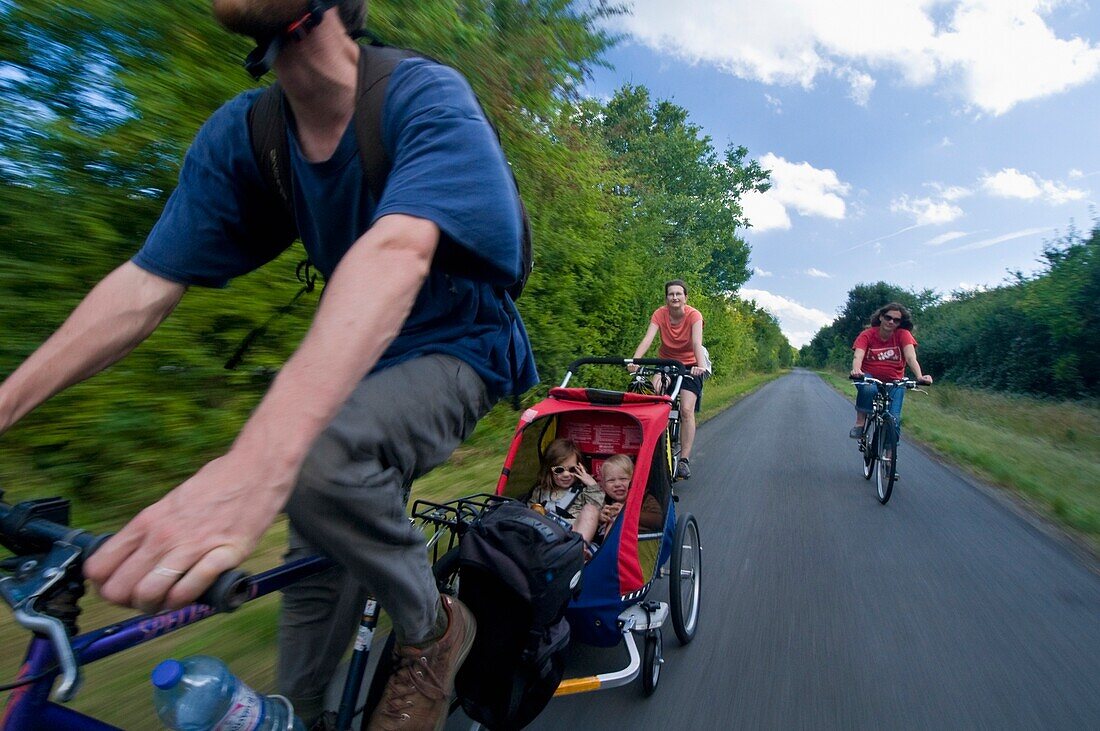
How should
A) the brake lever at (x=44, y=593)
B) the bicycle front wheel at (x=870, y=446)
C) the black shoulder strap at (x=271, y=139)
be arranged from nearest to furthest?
the brake lever at (x=44, y=593)
the black shoulder strap at (x=271, y=139)
the bicycle front wheel at (x=870, y=446)

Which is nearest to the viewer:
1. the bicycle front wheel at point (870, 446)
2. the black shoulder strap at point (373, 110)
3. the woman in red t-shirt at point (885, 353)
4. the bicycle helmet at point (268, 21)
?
the bicycle helmet at point (268, 21)

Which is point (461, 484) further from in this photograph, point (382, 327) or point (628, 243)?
point (628, 243)

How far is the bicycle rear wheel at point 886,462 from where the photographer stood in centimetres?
637

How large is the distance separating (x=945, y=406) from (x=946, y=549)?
2042cm

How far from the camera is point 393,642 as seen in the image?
153 cm

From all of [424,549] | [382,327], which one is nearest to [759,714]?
[424,549]

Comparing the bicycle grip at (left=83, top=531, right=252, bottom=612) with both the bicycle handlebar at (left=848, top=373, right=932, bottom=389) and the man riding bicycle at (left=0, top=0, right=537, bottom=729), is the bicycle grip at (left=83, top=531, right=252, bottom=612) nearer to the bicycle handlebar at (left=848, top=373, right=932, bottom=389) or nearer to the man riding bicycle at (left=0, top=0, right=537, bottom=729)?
the man riding bicycle at (left=0, top=0, right=537, bottom=729)

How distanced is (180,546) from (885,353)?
27.7 feet

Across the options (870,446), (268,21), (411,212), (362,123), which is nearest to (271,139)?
(362,123)

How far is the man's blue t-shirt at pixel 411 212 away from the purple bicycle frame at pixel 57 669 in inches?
23.3

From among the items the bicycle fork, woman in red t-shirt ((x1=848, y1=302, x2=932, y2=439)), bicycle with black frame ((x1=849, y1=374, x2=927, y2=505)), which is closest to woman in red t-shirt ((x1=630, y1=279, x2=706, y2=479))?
bicycle with black frame ((x1=849, y1=374, x2=927, y2=505))

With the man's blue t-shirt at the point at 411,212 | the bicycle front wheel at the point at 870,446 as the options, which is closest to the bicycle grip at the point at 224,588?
the man's blue t-shirt at the point at 411,212

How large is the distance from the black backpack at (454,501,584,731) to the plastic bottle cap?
34.4 inches

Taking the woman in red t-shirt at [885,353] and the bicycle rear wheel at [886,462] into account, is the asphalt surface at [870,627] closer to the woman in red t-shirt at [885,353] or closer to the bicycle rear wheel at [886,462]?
the bicycle rear wheel at [886,462]
